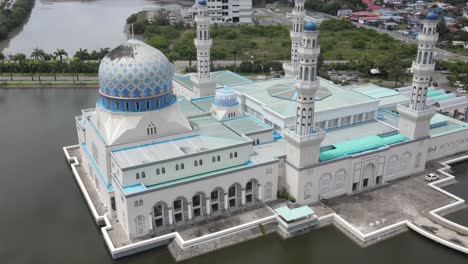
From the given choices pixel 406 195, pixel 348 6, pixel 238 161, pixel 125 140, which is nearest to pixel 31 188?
pixel 125 140

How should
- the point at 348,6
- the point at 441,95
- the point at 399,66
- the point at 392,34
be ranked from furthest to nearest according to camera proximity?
the point at 348,6, the point at 392,34, the point at 399,66, the point at 441,95

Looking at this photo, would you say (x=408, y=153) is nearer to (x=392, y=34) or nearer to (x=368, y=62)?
(x=368, y=62)

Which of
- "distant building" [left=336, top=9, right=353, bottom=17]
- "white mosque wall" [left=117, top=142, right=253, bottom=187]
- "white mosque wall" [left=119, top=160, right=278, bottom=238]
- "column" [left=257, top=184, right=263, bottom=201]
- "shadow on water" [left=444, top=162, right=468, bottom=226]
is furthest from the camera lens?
"distant building" [left=336, top=9, right=353, bottom=17]

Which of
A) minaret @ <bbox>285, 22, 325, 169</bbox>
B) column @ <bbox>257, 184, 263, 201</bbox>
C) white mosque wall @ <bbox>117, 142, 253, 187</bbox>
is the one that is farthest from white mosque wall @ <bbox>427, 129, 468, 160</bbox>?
white mosque wall @ <bbox>117, 142, 253, 187</bbox>

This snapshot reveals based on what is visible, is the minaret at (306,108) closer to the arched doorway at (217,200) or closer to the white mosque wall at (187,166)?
the white mosque wall at (187,166)

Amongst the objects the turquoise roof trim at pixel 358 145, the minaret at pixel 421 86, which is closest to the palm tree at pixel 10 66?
the turquoise roof trim at pixel 358 145

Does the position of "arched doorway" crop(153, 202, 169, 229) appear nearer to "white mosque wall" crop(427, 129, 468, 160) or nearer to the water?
"white mosque wall" crop(427, 129, 468, 160)

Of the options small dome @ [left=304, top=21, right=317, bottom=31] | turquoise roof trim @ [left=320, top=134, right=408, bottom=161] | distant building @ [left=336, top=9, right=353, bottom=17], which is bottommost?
turquoise roof trim @ [left=320, top=134, right=408, bottom=161]
